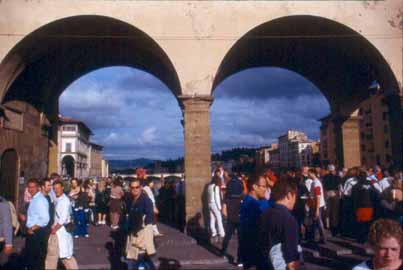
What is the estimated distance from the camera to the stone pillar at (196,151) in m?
10.2

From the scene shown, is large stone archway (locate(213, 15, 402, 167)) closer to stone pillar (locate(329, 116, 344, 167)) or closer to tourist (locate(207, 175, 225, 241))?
stone pillar (locate(329, 116, 344, 167))

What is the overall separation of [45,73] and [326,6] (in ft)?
27.6

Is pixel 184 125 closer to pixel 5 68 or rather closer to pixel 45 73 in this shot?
pixel 5 68

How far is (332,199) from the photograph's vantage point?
32.8ft

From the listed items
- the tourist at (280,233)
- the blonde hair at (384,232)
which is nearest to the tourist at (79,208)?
the tourist at (280,233)

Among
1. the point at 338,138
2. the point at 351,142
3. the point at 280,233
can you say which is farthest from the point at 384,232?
the point at 338,138

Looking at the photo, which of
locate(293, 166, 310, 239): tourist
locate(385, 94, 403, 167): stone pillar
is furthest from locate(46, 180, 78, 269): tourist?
locate(385, 94, 403, 167): stone pillar

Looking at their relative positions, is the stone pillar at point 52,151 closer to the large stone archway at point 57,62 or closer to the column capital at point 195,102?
the large stone archway at point 57,62

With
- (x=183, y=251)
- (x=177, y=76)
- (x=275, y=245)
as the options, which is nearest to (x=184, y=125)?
(x=177, y=76)

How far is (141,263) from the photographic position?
5957mm

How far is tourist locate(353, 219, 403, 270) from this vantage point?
7.61 ft

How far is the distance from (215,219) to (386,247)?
722 cm

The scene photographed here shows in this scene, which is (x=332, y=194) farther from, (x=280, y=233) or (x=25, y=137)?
(x=25, y=137)

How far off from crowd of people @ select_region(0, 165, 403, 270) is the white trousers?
0.5 inches
